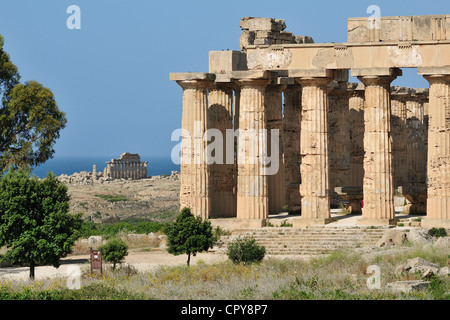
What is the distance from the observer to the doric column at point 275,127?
51438 millimetres

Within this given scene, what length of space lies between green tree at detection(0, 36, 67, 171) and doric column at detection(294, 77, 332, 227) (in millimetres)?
14915

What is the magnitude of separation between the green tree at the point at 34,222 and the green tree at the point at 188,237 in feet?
13.0

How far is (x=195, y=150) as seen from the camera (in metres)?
47.5

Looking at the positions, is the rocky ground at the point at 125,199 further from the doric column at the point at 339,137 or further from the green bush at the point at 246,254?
the green bush at the point at 246,254

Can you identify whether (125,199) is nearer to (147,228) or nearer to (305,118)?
(147,228)

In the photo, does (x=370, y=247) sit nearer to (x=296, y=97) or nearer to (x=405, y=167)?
(x=296, y=97)

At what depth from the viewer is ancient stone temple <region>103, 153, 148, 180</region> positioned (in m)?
118

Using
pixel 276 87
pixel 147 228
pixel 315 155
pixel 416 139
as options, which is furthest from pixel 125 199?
pixel 315 155

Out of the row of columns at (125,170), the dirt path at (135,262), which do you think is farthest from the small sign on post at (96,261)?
the row of columns at (125,170)

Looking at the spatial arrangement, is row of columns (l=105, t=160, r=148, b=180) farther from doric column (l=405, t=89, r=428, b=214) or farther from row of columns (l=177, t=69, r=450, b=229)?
row of columns (l=177, t=69, r=450, b=229)

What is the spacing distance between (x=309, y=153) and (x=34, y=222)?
14129mm

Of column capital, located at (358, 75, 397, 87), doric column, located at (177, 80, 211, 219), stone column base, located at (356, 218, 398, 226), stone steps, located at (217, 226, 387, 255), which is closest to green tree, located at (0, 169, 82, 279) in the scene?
stone steps, located at (217, 226, 387, 255)
